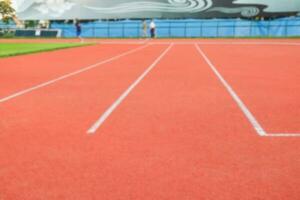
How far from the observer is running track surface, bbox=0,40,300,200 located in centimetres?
349

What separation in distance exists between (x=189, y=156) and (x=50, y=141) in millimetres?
1814

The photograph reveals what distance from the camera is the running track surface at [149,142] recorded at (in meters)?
3.49

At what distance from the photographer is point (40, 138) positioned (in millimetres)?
5027

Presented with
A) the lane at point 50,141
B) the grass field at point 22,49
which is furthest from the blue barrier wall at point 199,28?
the lane at point 50,141

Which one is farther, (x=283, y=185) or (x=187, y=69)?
(x=187, y=69)

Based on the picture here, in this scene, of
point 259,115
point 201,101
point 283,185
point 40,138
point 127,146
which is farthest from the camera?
point 201,101

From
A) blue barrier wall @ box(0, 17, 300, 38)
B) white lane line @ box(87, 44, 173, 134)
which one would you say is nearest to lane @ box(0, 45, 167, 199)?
white lane line @ box(87, 44, 173, 134)

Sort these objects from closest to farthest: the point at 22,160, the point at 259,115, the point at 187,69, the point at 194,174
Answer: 1. the point at 194,174
2. the point at 22,160
3. the point at 259,115
4. the point at 187,69

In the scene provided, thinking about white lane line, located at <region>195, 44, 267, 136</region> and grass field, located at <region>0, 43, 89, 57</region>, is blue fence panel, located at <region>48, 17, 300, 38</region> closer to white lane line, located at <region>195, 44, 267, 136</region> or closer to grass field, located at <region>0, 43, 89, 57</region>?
grass field, located at <region>0, 43, 89, 57</region>

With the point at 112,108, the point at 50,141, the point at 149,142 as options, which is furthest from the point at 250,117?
the point at 50,141

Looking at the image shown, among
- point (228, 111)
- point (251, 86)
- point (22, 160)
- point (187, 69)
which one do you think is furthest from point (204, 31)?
point (22, 160)

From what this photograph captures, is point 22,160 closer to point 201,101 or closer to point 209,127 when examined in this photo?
point 209,127

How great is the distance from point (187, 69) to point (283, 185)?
976 centimetres

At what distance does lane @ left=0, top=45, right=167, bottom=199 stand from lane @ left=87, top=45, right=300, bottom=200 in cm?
21
